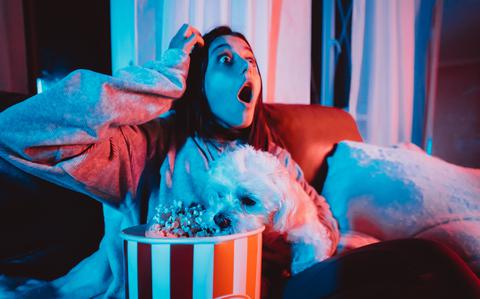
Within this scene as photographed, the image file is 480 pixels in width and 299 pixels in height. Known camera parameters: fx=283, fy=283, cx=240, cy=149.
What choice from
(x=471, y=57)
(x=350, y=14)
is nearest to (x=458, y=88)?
(x=471, y=57)

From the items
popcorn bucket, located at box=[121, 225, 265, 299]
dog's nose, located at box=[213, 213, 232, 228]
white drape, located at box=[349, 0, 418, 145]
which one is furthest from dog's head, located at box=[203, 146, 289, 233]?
white drape, located at box=[349, 0, 418, 145]

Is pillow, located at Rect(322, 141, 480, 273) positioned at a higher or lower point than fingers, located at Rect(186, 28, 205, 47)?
lower

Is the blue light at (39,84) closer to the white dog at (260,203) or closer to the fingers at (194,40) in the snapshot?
the fingers at (194,40)

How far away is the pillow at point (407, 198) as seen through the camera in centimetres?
79

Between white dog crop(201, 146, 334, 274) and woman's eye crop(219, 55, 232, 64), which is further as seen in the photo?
woman's eye crop(219, 55, 232, 64)

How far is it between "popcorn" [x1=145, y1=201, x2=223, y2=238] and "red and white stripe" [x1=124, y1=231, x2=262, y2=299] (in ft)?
0.17

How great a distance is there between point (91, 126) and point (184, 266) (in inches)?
12.9

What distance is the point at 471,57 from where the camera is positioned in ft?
8.48

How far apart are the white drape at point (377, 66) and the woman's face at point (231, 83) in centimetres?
132

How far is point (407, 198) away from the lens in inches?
34.1

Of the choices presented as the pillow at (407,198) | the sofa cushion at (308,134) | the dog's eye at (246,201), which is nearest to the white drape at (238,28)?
the sofa cushion at (308,134)

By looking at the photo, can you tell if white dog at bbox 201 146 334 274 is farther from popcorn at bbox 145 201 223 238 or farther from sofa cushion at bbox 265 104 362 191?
sofa cushion at bbox 265 104 362 191

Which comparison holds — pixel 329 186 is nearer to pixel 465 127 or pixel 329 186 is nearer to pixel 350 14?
pixel 350 14

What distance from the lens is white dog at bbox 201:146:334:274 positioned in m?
0.60
